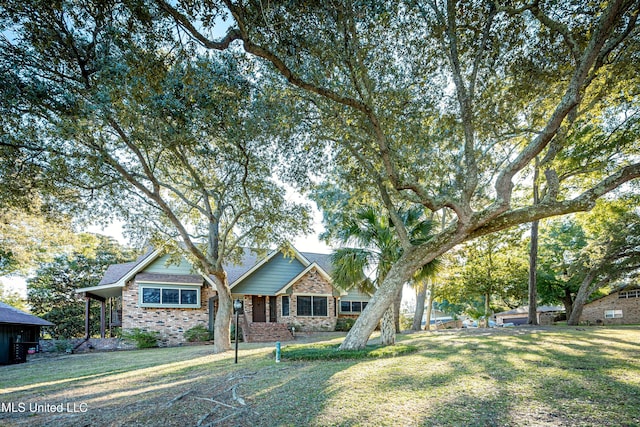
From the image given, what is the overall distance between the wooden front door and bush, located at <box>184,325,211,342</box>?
2.98 meters

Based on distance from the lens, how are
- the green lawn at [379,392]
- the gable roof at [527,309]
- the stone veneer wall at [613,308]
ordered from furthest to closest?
the gable roof at [527,309] → the stone veneer wall at [613,308] → the green lawn at [379,392]

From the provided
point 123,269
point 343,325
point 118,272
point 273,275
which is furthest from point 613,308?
point 118,272

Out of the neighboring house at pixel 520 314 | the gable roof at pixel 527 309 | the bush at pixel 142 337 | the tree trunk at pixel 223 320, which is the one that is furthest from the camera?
the gable roof at pixel 527 309

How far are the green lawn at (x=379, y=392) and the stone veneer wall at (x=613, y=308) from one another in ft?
80.4

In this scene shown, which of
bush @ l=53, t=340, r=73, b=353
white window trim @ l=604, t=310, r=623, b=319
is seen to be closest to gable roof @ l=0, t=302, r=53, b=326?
bush @ l=53, t=340, r=73, b=353

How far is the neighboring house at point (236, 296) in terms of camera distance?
19750 millimetres

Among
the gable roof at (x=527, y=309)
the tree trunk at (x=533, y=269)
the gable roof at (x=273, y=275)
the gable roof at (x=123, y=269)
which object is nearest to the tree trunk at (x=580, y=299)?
the tree trunk at (x=533, y=269)

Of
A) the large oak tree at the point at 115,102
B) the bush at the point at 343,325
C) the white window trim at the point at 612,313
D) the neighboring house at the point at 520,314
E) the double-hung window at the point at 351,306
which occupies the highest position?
the large oak tree at the point at 115,102

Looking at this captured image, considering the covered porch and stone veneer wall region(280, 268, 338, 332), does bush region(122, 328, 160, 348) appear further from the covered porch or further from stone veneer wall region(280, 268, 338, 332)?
stone veneer wall region(280, 268, 338, 332)

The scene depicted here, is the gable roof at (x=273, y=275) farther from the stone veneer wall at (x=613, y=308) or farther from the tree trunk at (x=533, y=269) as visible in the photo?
the stone veneer wall at (x=613, y=308)

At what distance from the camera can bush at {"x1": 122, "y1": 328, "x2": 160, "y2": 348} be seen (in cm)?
1866

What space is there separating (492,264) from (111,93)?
18.0m

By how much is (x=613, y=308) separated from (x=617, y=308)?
315mm

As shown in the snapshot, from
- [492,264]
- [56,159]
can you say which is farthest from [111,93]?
[492,264]
